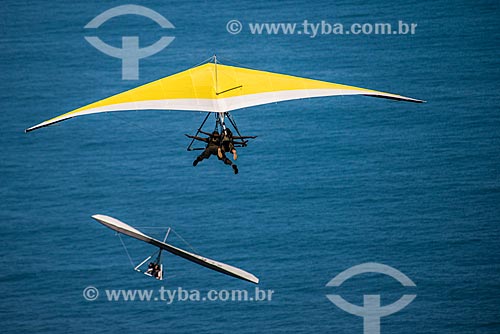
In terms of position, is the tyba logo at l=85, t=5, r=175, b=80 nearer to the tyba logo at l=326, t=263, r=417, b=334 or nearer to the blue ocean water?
the blue ocean water

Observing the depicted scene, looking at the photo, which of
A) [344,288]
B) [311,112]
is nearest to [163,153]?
[311,112]

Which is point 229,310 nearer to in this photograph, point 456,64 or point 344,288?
point 344,288
